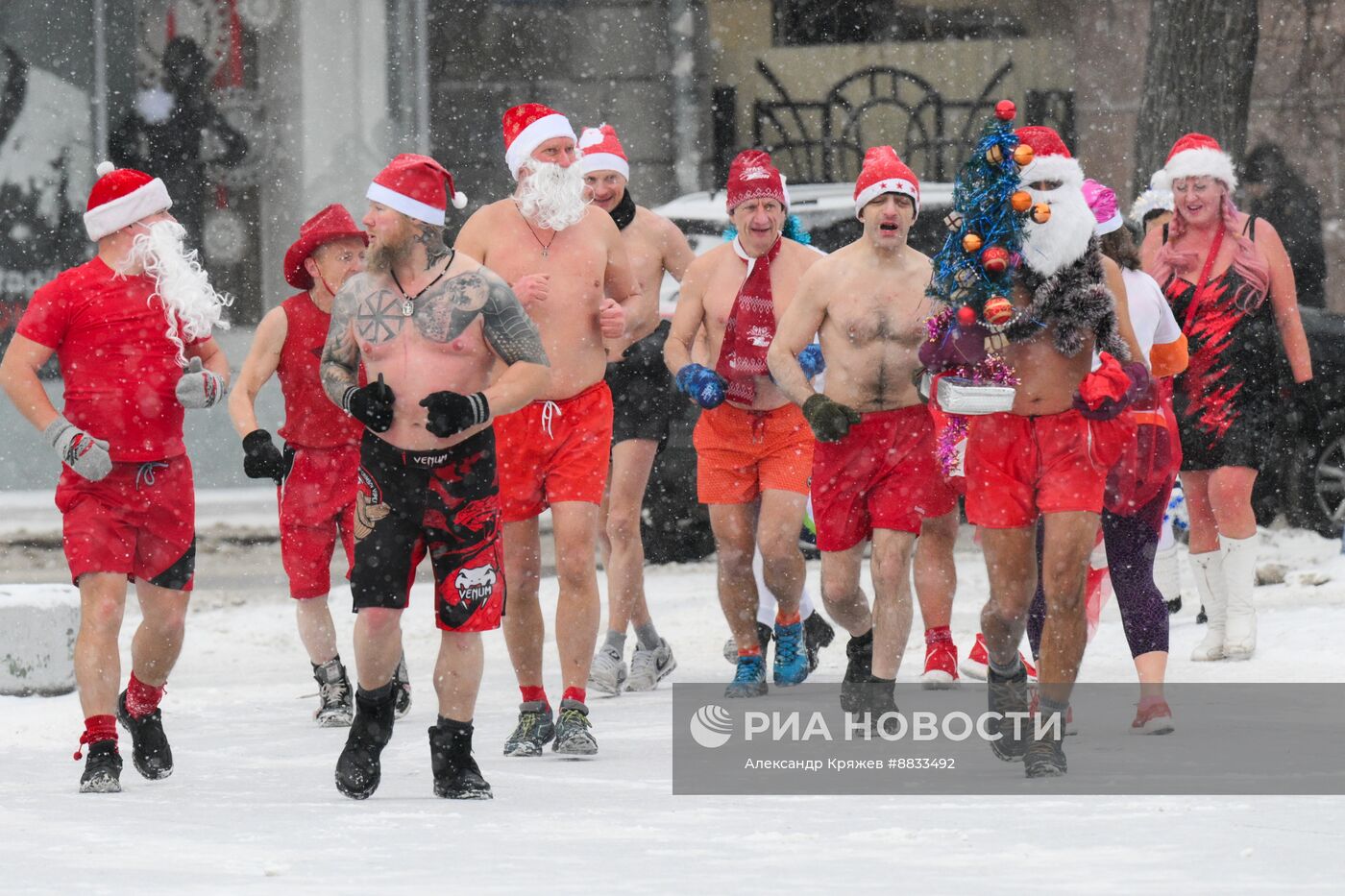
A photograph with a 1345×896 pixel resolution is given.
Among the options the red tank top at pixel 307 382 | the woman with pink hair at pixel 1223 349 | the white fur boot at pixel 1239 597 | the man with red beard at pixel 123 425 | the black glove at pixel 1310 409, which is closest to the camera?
the man with red beard at pixel 123 425

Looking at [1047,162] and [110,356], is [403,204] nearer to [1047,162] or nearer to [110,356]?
[110,356]

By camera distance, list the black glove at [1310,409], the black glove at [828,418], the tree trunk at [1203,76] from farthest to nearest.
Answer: the tree trunk at [1203,76] → the black glove at [1310,409] → the black glove at [828,418]

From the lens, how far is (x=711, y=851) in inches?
220

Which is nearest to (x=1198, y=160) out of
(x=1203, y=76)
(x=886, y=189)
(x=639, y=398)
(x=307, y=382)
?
A: (x=886, y=189)

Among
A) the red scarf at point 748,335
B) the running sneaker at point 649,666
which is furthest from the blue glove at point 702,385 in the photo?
the running sneaker at point 649,666

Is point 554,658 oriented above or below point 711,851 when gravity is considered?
below

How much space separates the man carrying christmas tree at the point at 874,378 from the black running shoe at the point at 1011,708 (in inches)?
35.9

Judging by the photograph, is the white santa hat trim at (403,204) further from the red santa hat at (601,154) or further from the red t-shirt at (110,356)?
the red santa hat at (601,154)

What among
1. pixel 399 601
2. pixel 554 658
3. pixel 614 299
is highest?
pixel 614 299

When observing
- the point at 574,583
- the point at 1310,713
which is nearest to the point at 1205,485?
the point at 1310,713

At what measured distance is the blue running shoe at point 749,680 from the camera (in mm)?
8844

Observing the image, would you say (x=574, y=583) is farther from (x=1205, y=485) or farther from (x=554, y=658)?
(x=1205, y=485)

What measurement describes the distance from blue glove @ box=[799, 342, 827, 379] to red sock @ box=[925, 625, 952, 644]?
1.06 m

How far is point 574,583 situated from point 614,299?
3.52ft
